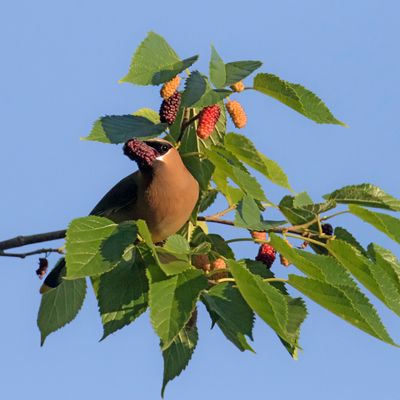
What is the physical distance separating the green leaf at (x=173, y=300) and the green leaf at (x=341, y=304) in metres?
0.43

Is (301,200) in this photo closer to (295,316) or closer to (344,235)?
(344,235)

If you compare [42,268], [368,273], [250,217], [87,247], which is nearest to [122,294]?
[87,247]

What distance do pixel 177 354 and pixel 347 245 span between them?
0.89 metres

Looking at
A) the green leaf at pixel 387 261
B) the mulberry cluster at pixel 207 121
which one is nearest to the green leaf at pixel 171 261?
the mulberry cluster at pixel 207 121

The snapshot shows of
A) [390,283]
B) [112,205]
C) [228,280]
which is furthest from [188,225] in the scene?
[390,283]

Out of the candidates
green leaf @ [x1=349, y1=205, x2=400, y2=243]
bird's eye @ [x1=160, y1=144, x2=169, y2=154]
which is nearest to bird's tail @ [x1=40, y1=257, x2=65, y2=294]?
bird's eye @ [x1=160, y1=144, x2=169, y2=154]

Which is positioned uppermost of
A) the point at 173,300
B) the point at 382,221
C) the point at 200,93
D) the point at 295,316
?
the point at 200,93

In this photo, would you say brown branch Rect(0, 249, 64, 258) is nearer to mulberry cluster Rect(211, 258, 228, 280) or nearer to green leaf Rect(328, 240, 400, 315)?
mulberry cluster Rect(211, 258, 228, 280)

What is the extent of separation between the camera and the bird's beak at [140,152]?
15.0 ft

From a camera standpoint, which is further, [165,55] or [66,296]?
[66,296]

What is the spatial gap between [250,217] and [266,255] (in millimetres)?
401

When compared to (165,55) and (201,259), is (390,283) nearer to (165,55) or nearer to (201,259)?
(201,259)

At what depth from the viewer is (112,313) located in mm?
4250

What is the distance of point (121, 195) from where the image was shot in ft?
17.0
